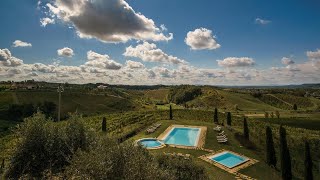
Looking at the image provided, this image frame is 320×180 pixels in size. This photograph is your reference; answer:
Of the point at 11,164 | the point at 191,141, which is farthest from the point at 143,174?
the point at 191,141

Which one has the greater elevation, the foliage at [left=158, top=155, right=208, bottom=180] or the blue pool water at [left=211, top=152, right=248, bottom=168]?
the foliage at [left=158, top=155, right=208, bottom=180]

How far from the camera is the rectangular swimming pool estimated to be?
3854 centimetres

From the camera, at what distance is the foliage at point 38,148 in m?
17.3

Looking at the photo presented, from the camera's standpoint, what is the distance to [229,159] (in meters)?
31.3

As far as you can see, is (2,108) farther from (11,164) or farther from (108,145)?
(108,145)

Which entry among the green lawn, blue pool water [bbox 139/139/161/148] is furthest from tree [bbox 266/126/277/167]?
blue pool water [bbox 139/139/161/148]

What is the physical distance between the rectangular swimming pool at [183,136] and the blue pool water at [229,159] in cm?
547

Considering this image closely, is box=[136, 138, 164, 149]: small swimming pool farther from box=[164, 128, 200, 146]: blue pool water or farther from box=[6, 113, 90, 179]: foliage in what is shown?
box=[6, 113, 90, 179]: foliage

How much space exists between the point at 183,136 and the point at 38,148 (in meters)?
28.3

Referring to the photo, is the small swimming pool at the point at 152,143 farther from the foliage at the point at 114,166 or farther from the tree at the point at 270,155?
the foliage at the point at 114,166

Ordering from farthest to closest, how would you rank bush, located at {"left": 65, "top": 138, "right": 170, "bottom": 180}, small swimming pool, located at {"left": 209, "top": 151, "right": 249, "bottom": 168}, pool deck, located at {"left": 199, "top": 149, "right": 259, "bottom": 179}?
small swimming pool, located at {"left": 209, "top": 151, "right": 249, "bottom": 168}
pool deck, located at {"left": 199, "top": 149, "right": 259, "bottom": 179}
bush, located at {"left": 65, "top": 138, "right": 170, "bottom": 180}

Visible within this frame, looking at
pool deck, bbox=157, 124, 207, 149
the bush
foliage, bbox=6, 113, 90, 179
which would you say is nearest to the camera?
the bush

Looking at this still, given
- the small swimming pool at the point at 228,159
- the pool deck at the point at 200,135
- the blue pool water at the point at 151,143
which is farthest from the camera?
the blue pool water at the point at 151,143

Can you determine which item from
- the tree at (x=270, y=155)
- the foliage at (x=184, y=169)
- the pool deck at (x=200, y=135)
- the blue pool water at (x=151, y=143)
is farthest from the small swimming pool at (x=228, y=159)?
the foliage at (x=184, y=169)
